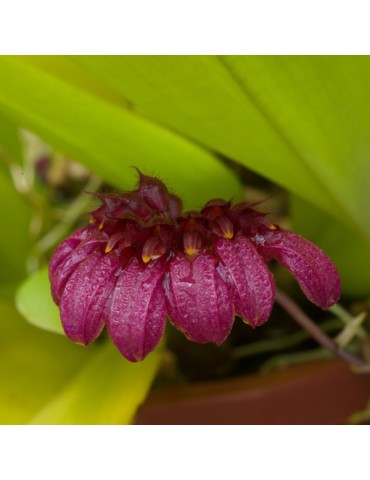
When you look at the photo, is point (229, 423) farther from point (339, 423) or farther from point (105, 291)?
point (105, 291)

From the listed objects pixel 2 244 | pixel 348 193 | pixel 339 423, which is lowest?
pixel 339 423

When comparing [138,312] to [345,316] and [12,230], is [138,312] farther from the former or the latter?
[12,230]

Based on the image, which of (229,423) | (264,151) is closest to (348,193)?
(264,151)

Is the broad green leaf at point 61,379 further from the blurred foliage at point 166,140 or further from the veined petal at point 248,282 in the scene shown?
the veined petal at point 248,282

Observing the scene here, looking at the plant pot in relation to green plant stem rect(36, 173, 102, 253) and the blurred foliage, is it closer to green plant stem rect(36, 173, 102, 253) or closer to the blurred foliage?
the blurred foliage

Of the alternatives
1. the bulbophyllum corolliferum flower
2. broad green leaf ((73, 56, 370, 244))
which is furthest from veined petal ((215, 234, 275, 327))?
broad green leaf ((73, 56, 370, 244))

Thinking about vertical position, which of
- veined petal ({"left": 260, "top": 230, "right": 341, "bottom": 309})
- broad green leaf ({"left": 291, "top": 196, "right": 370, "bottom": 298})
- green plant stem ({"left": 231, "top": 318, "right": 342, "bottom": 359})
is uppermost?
veined petal ({"left": 260, "top": 230, "right": 341, "bottom": 309})
